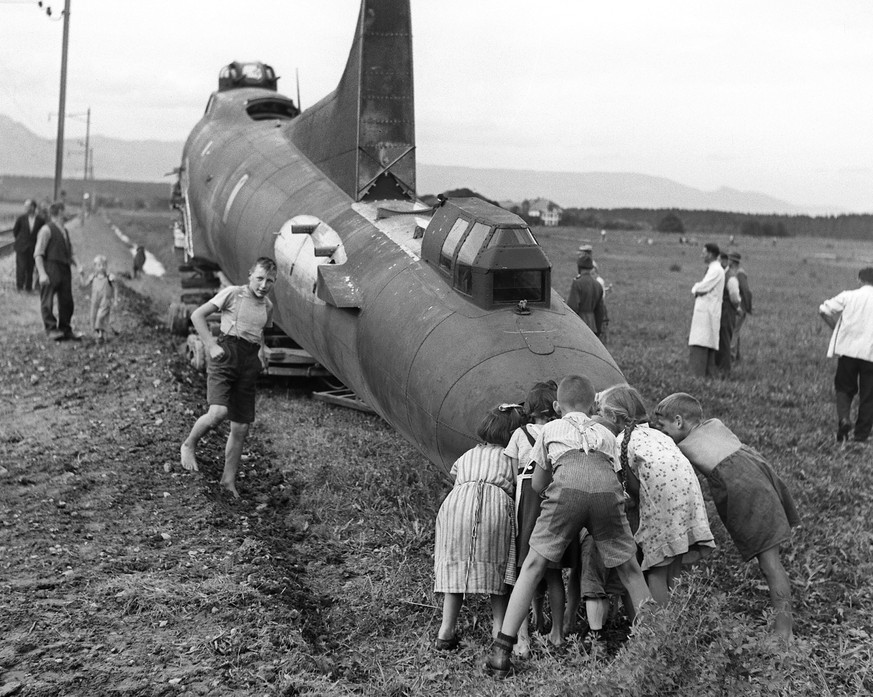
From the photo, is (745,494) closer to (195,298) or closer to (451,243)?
(451,243)

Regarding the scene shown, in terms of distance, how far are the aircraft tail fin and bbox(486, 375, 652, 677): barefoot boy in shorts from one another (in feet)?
17.7

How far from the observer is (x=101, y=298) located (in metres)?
14.2

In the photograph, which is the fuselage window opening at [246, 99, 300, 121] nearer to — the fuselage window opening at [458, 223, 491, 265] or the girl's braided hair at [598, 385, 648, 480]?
the fuselage window opening at [458, 223, 491, 265]

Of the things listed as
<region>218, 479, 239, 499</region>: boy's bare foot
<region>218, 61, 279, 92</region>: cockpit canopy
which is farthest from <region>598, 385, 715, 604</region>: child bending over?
<region>218, 61, 279, 92</region>: cockpit canopy

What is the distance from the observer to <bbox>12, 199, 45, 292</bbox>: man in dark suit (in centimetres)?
1952

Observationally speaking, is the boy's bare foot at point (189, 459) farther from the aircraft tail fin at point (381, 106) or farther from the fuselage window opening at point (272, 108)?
the fuselage window opening at point (272, 108)

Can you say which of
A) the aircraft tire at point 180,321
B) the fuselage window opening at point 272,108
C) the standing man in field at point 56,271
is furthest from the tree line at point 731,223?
the standing man in field at point 56,271

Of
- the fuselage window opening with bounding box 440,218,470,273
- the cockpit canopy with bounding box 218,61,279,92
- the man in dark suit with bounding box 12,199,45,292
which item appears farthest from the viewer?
the man in dark suit with bounding box 12,199,45,292

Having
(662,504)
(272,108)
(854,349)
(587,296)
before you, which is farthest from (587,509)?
(272,108)

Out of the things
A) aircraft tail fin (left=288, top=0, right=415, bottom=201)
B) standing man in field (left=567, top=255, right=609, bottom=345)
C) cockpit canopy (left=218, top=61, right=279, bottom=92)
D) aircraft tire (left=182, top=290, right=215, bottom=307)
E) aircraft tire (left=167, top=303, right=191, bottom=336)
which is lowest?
aircraft tire (left=167, top=303, right=191, bottom=336)

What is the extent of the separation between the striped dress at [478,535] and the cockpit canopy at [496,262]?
1781 millimetres

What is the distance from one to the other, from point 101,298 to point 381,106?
5.95 m

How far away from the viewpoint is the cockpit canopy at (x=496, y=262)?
7406 millimetres

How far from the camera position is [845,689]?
555 centimetres
